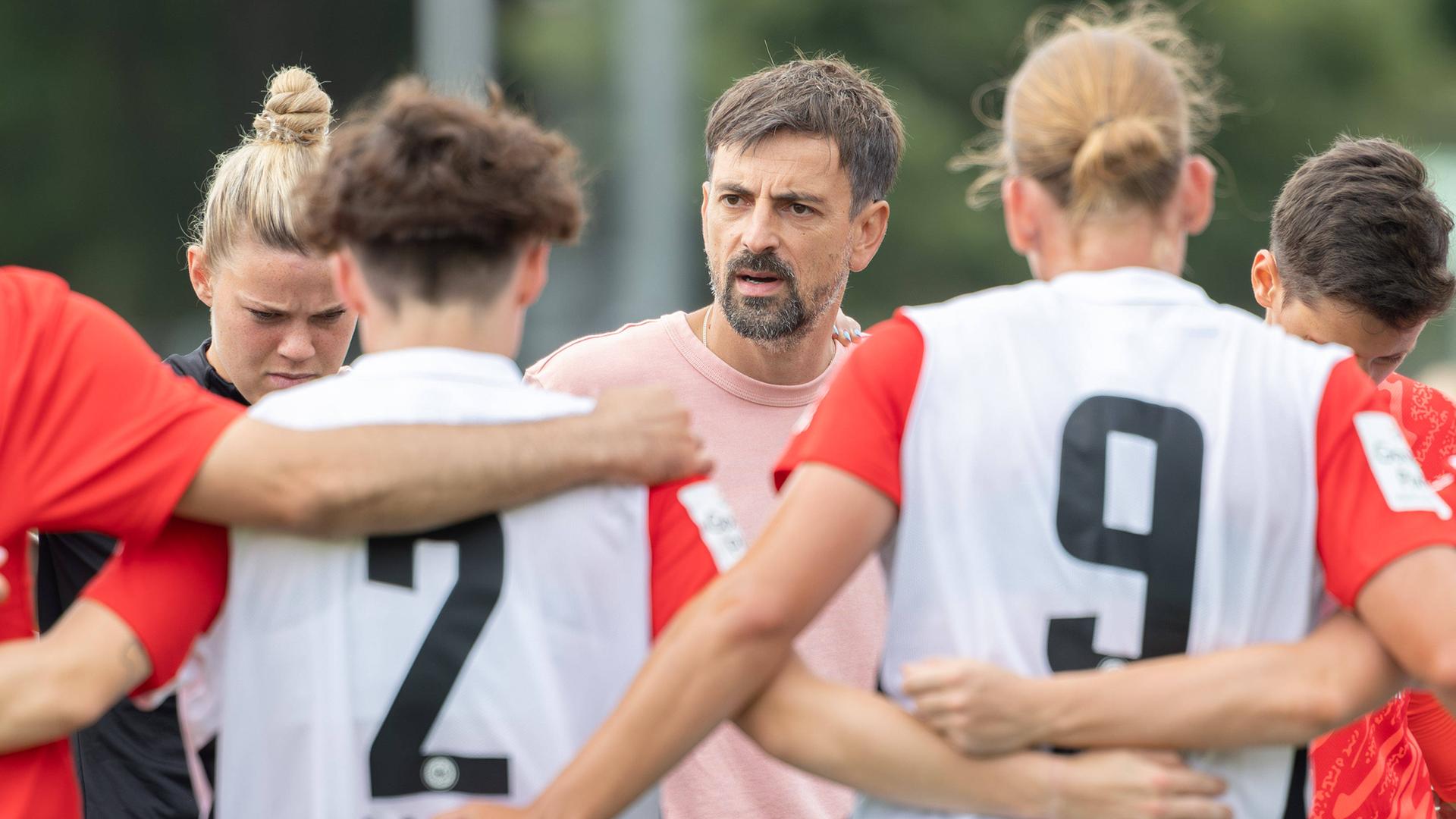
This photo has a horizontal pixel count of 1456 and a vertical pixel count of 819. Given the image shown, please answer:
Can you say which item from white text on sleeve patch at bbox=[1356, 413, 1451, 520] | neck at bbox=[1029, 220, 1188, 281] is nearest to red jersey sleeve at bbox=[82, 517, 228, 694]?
neck at bbox=[1029, 220, 1188, 281]

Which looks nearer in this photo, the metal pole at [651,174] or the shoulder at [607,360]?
the shoulder at [607,360]

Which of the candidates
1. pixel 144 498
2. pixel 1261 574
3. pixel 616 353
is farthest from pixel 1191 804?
pixel 616 353

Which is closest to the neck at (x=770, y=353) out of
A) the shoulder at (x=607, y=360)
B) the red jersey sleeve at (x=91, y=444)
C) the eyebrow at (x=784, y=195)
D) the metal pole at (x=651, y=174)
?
the shoulder at (x=607, y=360)

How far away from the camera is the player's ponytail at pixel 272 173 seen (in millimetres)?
3219

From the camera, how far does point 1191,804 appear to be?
206 cm

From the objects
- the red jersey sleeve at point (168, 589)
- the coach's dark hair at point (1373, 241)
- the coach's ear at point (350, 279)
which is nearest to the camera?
the red jersey sleeve at point (168, 589)

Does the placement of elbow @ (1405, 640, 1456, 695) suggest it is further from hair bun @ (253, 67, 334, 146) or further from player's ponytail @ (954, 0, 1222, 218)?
hair bun @ (253, 67, 334, 146)

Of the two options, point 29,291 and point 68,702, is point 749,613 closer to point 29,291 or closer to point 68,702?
point 68,702

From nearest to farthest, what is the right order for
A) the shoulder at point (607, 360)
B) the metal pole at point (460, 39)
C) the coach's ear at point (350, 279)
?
the coach's ear at point (350, 279) < the shoulder at point (607, 360) < the metal pole at point (460, 39)

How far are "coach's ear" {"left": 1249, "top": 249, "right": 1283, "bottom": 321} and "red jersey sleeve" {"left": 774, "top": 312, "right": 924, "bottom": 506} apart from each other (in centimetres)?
130

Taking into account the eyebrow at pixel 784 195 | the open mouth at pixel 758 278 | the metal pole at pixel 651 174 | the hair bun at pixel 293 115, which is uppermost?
the metal pole at pixel 651 174

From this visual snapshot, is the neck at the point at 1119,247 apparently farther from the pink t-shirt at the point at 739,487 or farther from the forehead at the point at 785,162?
the forehead at the point at 785,162

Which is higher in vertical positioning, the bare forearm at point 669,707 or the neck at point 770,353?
the neck at point 770,353

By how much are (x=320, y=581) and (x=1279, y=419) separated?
1304 millimetres
